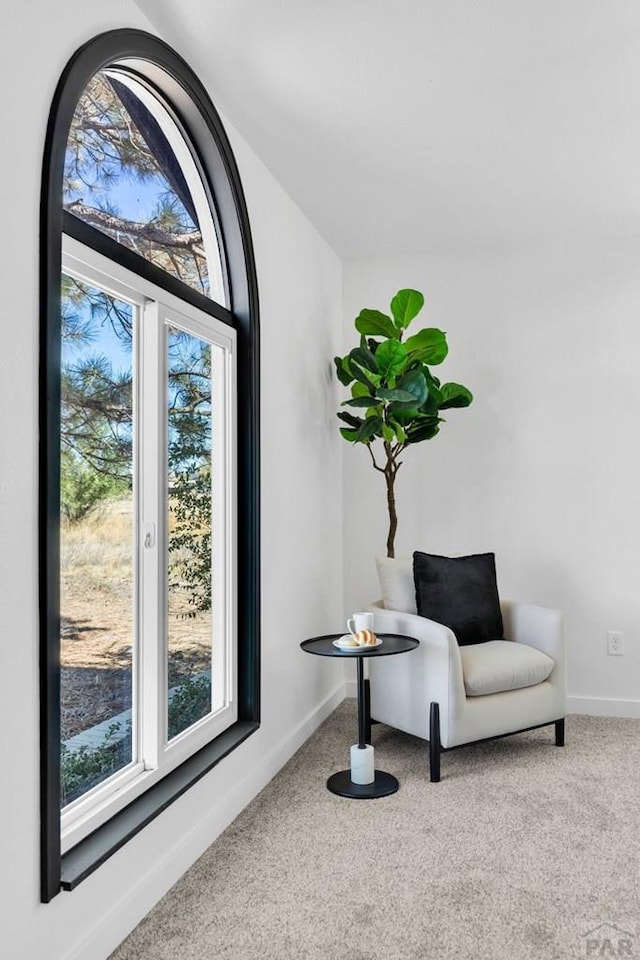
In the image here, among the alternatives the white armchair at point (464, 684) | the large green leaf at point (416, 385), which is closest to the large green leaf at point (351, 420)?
the large green leaf at point (416, 385)

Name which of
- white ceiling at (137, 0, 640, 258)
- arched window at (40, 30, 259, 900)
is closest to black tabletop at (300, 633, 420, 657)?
arched window at (40, 30, 259, 900)

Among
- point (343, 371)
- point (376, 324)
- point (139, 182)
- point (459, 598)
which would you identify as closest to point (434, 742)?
point (459, 598)

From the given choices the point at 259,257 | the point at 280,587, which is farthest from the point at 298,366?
the point at 280,587

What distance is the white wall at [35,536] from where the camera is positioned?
5.37ft

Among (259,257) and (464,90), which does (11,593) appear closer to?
(259,257)

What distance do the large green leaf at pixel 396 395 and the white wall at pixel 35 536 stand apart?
370mm

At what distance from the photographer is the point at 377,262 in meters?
4.52

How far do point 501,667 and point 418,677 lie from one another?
358mm

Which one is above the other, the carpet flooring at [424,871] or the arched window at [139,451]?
the arched window at [139,451]

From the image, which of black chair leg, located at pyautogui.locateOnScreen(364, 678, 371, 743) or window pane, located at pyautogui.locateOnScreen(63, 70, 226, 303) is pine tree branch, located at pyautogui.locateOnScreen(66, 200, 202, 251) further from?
black chair leg, located at pyautogui.locateOnScreen(364, 678, 371, 743)

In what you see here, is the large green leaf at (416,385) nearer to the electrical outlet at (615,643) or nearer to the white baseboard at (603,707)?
the electrical outlet at (615,643)

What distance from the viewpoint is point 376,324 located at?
12.8ft

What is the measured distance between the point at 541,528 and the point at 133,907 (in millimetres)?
2914

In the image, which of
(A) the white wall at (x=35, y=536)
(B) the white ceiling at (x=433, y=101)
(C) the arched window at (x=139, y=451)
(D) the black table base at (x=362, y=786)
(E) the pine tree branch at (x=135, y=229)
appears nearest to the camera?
(A) the white wall at (x=35, y=536)
